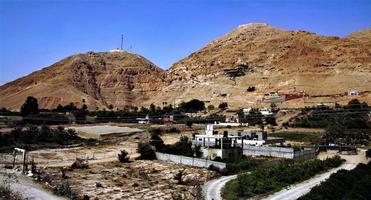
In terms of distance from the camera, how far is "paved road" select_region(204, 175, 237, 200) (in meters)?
27.5

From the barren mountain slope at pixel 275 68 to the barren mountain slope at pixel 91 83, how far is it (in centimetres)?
706

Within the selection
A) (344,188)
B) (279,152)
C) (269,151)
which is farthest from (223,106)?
(344,188)

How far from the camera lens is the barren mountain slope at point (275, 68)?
9012cm

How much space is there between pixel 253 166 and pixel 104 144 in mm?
19706

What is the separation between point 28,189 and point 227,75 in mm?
81218

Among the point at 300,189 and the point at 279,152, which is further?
the point at 279,152

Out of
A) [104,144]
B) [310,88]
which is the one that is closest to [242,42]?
[310,88]

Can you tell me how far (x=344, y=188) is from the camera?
1059 inches

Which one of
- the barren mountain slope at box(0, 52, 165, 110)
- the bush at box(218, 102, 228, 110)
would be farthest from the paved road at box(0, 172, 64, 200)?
the barren mountain slope at box(0, 52, 165, 110)

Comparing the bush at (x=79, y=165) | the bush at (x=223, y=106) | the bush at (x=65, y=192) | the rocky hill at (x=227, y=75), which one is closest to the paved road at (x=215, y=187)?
the bush at (x=65, y=192)

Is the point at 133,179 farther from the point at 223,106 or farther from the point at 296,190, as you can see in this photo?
the point at 223,106

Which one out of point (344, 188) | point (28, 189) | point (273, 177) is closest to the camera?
point (28, 189)

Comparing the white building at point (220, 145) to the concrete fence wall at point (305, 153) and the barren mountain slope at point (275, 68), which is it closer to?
the concrete fence wall at point (305, 153)

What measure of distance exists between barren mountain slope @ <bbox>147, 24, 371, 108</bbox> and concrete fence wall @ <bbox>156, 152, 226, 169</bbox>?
41.0m
